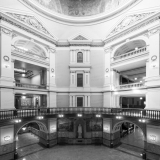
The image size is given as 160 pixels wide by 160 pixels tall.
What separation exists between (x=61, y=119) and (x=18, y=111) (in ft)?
17.4

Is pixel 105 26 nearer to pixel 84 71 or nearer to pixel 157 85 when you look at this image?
pixel 84 71

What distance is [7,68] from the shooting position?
1101 centimetres

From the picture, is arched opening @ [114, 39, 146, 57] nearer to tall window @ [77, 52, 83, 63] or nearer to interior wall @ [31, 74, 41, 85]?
tall window @ [77, 52, 83, 63]

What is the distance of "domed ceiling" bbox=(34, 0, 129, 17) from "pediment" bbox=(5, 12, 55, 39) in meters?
2.86

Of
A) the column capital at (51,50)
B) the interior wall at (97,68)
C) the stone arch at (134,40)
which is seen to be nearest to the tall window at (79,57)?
the interior wall at (97,68)

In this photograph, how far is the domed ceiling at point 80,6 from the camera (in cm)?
1509

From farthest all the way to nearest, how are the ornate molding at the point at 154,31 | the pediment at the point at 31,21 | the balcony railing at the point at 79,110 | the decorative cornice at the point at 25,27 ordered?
the pediment at the point at 31,21 → the decorative cornice at the point at 25,27 → the ornate molding at the point at 154,31 → the balcony railing at the point at 79,110

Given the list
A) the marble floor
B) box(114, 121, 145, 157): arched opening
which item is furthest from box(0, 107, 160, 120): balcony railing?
the marble floor

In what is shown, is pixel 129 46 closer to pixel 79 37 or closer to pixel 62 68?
pixel 79 37

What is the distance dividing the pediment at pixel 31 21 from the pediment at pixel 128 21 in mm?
8863

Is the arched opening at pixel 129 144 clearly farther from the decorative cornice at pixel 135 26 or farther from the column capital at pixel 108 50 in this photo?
the decorative cornice at pixel 135 26

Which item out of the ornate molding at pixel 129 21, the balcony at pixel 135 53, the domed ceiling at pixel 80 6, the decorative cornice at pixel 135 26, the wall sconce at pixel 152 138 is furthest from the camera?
the domed ceiling at pixel 80 6

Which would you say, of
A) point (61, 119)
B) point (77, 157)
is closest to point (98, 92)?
point (61, 119)

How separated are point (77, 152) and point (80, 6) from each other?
19.4 metres
